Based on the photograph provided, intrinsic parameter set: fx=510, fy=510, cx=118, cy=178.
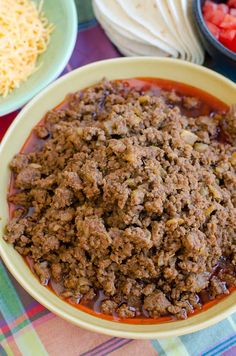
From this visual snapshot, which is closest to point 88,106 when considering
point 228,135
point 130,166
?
point 130,166

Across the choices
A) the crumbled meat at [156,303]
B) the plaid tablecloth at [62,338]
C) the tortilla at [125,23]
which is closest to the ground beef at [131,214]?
the crumbled meat at [156,303]

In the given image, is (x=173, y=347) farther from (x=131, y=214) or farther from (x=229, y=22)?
(x=229, y=22)

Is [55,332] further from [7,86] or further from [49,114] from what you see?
[7,86]

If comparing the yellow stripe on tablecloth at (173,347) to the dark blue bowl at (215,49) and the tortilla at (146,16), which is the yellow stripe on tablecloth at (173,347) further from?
the tortilla at (146,16)

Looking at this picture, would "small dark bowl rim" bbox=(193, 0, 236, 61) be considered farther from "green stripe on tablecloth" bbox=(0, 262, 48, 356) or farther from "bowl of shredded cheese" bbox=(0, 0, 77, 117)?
"green stripe on tablecloth" bbox=(0, 262, 48, 356)

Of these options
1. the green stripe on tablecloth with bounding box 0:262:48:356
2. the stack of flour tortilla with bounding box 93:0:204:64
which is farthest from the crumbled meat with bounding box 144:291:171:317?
the stack of flour tortilla with bounding box 93:0:204:64

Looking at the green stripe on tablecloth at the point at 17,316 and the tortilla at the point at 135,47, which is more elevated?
the tortilla at the point at 135,47
